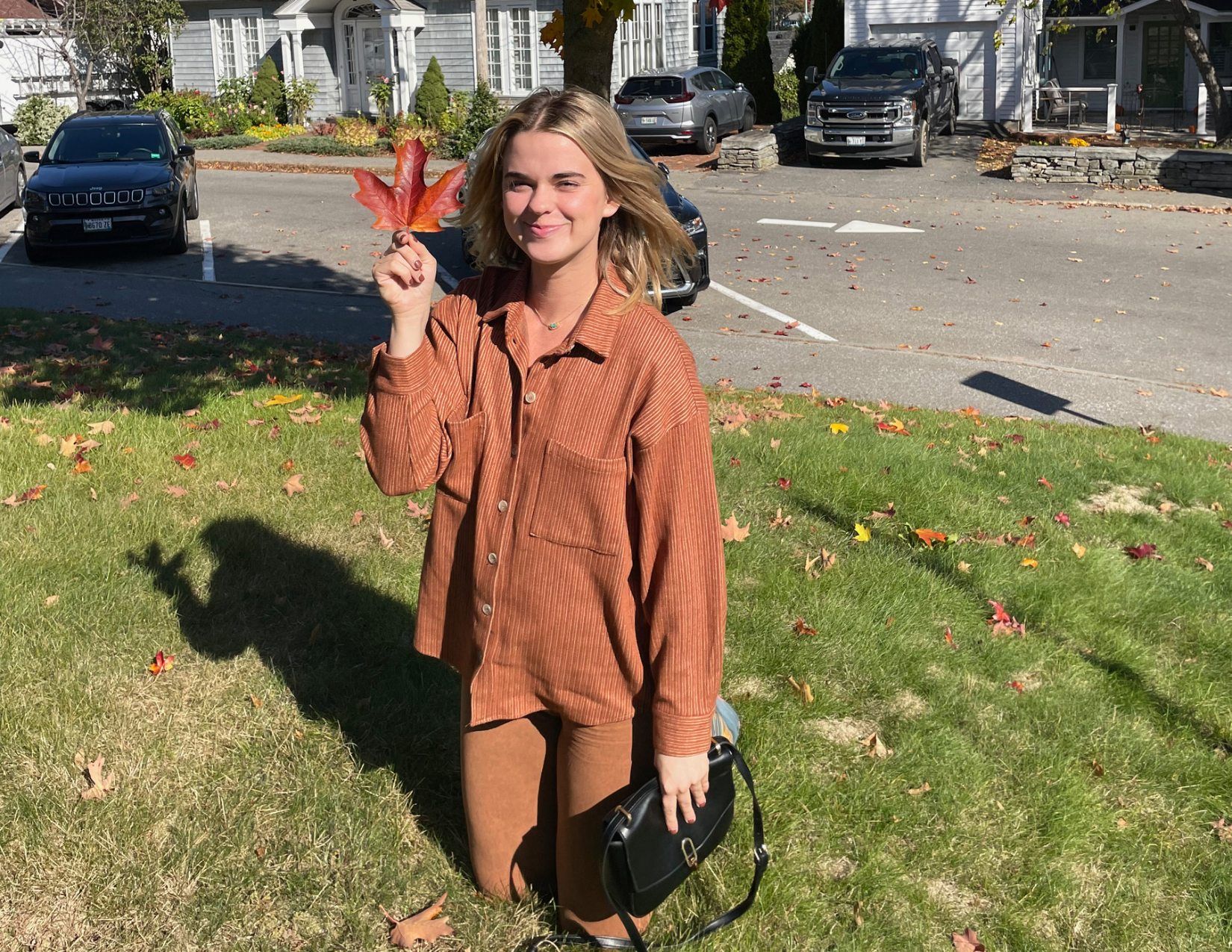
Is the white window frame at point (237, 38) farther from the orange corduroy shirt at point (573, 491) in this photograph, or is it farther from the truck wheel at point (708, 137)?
the orange corduroy shirt at point (573, 491)

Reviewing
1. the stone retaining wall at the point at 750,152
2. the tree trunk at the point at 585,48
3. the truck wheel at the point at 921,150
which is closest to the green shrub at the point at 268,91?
the stone retaining wall at the point at 750,152

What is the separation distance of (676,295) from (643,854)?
30.5ft

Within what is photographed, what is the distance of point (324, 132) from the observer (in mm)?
30062

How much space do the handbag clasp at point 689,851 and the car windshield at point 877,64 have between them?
22384mm

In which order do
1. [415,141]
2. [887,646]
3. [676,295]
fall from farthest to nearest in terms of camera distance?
[676,295]
[887,646]
[415,141]

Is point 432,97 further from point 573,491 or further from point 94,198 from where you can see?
point 573,491

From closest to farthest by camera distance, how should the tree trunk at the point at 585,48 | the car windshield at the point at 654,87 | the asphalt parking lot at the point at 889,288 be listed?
the tree trunk at the point at 585,48
the asphalt parking lot at the point at 889,288
the car windshield at the point at 654,87

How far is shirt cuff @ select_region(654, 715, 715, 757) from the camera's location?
263 centimetres

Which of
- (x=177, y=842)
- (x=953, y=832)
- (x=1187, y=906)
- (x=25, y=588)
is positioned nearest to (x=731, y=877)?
(x=953, y=832)

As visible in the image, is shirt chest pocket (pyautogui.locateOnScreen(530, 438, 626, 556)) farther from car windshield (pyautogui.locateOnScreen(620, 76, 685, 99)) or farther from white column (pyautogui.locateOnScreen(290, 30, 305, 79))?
white column (pyautogui.locateOnScreen(290, 30, 305, 79))

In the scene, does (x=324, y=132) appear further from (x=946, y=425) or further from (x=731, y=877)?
(x=731, y=877)

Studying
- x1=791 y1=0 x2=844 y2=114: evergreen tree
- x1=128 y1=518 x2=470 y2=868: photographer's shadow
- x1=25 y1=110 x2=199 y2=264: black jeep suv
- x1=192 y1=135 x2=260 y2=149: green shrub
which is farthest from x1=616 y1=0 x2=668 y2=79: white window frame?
x1=128 y1=518 x2=470 y2=868: photographer's shadow

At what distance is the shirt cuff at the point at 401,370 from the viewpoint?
2525 millimetres

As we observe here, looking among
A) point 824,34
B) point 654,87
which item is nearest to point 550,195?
→ point 654,87
